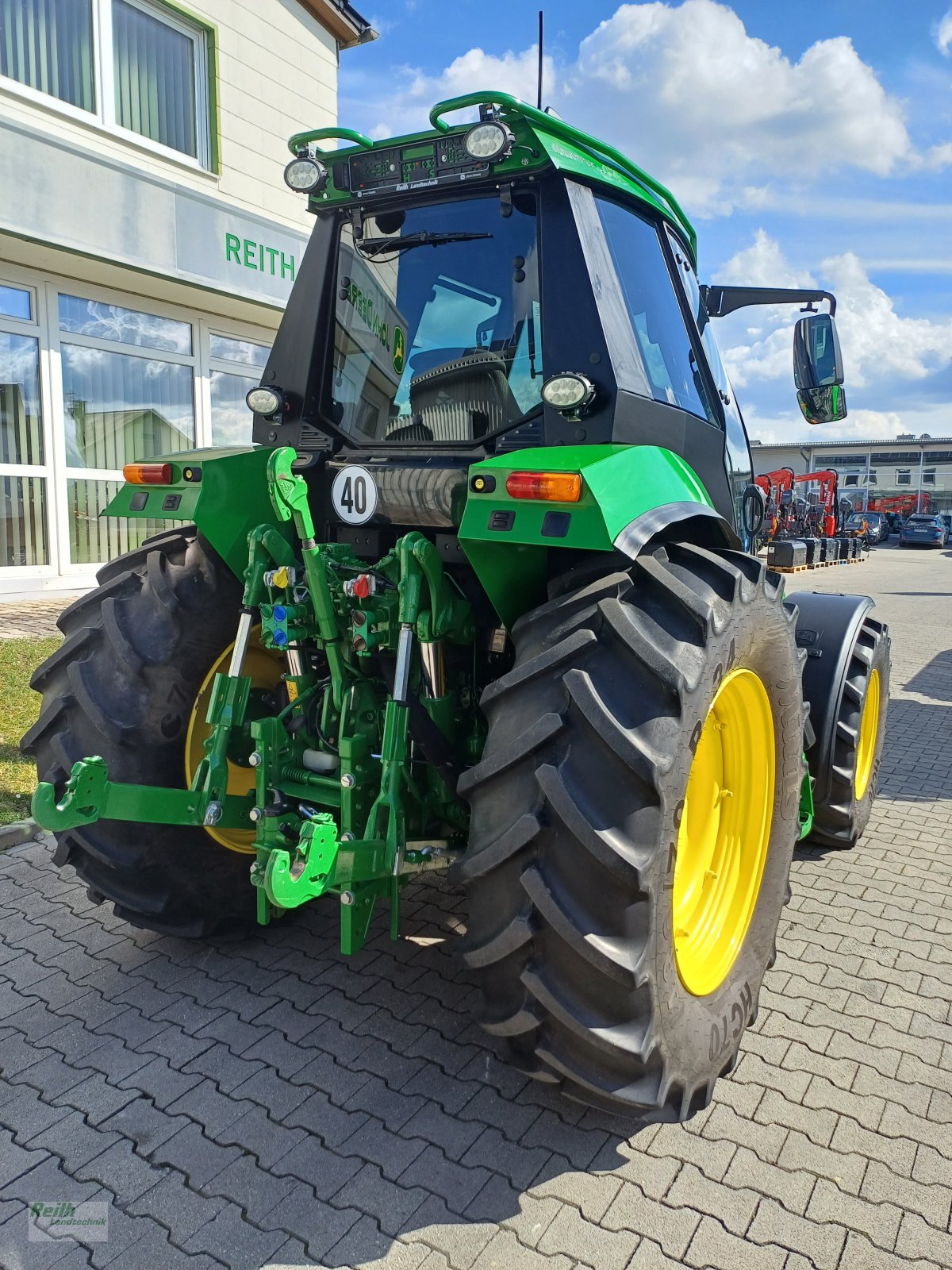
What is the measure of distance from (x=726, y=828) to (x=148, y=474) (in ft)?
7.06

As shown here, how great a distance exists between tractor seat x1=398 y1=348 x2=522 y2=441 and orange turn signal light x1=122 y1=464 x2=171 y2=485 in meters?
0.81

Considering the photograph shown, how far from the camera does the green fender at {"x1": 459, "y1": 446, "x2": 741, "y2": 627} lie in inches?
82.9

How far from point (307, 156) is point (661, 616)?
2003 mm

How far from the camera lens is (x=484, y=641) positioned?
Result: 2793 mm

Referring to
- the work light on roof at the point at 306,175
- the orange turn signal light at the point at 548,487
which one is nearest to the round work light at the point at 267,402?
the work light on roof at the point at 306,175

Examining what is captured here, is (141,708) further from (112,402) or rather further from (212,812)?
(112,402)

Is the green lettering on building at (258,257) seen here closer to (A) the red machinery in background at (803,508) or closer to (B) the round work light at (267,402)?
(B) the round work light at (267,402)

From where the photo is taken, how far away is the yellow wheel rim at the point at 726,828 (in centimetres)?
261

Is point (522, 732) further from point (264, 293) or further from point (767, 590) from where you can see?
point (264, 293)

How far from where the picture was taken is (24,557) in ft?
29.6

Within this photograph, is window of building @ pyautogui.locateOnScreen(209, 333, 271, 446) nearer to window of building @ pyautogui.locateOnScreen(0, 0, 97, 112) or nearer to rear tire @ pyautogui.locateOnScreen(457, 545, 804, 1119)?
window of building @ pyautogui.locateOnScreen(0, 0, 97, 112)

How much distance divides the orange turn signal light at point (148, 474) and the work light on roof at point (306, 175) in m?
1.00

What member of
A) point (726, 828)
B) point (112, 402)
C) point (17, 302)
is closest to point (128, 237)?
point (17, 302)

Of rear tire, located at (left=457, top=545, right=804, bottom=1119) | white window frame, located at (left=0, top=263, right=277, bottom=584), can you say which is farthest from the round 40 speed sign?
white window frame, located at (left=0, top=263, right=277, bottom=584)
